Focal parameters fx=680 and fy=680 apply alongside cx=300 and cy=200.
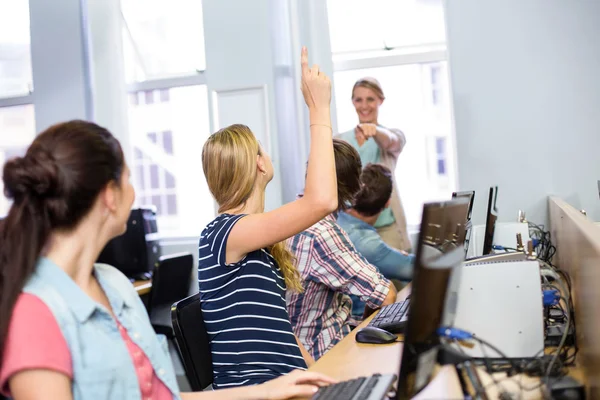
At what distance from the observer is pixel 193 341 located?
5.49ft

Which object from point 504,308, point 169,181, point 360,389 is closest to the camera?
point 360,389

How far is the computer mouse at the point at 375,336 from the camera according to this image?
180cm

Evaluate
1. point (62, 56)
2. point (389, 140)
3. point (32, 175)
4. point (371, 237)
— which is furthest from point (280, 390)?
point (62, 56)

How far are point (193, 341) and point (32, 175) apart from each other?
0.74 metres

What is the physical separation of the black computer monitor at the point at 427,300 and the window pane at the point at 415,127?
10.9 ft

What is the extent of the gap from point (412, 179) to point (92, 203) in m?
3.49

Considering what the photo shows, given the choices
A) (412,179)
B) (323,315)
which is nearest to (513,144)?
(412,179)

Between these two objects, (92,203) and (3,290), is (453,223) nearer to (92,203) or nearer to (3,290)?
(92,203)

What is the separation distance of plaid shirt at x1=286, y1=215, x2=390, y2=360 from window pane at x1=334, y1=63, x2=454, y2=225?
7.65 feet

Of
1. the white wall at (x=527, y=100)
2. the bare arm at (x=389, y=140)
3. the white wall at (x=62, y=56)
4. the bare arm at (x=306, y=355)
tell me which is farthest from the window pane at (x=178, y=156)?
the bare arm at (x=306, y=355)

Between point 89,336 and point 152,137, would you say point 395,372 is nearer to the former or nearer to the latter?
point 89,336

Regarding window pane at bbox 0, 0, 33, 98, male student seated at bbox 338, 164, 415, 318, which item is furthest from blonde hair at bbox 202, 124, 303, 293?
window pane at bbox 0, 0, 33, 98

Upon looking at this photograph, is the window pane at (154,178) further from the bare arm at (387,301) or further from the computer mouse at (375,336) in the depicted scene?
the computer mouse at (375,336)

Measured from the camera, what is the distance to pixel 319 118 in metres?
1.58
